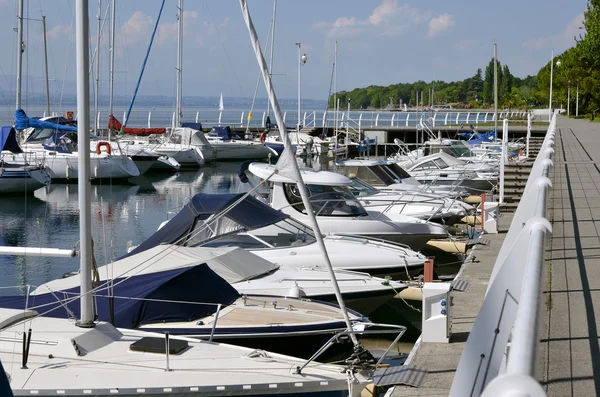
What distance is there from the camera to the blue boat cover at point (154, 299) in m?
10.4

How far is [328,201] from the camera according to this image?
19766 millimetres

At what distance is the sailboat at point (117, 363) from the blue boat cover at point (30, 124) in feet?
116

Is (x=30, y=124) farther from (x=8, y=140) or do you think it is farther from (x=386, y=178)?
(x=386, y=178)

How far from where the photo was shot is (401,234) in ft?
63.3

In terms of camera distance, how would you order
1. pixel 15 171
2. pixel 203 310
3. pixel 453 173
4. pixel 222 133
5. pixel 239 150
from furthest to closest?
pixel 222 133, pixel 239 150, pixel 15 171, pixel 453 173, pixel 203 310

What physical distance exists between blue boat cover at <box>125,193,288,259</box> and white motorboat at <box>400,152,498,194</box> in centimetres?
1518

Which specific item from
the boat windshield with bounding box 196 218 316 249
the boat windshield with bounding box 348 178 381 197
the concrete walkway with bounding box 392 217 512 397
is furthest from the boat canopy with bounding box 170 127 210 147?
the concrete walkway with bounding box 392 217 512 397

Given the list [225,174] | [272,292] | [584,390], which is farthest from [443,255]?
[225,174]

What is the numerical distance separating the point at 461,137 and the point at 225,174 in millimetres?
19439

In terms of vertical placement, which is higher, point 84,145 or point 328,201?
point 84,145

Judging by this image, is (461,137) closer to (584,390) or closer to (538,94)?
(538,94)

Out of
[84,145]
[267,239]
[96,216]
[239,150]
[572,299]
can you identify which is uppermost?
[84,145]

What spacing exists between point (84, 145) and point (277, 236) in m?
A: 8.00

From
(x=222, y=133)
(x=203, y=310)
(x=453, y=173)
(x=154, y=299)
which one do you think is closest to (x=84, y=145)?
(x=154, y=299)
